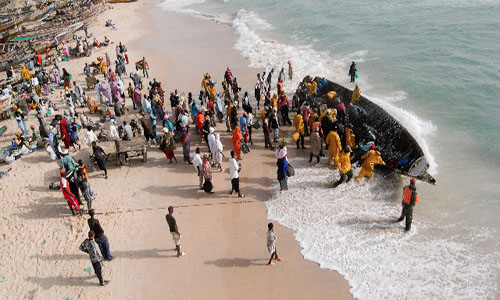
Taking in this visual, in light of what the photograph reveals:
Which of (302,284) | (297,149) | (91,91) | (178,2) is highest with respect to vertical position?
(178,2)

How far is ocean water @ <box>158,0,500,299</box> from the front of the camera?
29.0 ft

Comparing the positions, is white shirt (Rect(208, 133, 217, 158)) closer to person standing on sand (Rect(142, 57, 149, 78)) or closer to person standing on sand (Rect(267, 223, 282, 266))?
person standing on sand (Rect(267, 223, 282, 266))

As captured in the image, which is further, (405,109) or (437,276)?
(405,109)

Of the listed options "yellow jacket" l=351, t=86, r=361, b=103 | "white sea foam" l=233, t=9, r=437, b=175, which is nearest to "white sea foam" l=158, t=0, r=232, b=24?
"white sea foam" l=233, t=9, r=437, b=175

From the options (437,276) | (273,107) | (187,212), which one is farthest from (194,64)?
(437,276)

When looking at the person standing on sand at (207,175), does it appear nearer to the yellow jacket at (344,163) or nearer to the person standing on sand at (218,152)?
the person standing on sand at (218,152)

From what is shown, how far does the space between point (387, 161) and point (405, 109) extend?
6.23m

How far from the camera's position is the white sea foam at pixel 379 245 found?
8344 millimetres

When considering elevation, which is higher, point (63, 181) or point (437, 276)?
point (63, 181)

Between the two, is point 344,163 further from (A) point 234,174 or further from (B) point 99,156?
(B) point 99,156

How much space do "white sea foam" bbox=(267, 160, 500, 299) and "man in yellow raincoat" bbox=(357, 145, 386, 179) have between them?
1.14 feet

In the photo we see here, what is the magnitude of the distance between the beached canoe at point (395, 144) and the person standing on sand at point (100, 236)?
8.48 meters

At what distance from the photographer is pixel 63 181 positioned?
33.8ft

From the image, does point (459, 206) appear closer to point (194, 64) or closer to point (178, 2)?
point (194, 64)
